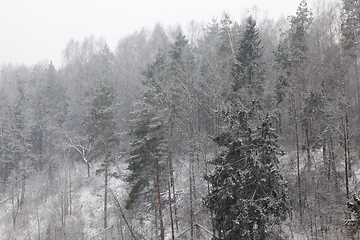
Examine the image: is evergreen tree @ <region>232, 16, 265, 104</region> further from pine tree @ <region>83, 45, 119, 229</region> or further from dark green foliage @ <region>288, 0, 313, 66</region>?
pine tree @ <region>83, 45, 119, 229</region>

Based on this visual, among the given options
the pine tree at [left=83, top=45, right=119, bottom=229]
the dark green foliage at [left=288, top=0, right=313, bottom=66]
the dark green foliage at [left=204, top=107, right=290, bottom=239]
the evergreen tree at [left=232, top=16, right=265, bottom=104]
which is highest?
the dark green foliage at [left=288, top=0, right=313, bottom=66]

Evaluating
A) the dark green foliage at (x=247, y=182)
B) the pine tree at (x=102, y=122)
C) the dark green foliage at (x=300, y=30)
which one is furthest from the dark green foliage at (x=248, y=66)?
the pine tree at (x=102, y=122)

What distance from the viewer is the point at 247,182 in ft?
29.8

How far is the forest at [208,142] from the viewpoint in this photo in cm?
940

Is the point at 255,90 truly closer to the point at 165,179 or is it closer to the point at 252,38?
the point at 252,38

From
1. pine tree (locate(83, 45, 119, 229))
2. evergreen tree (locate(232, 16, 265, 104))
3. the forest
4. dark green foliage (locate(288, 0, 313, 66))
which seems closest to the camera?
the forest

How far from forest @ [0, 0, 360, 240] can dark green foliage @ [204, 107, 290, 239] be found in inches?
2.0

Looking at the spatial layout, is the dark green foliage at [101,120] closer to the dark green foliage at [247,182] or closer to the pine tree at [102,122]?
the pine tree at [102,122]

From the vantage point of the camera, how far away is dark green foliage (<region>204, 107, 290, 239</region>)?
8.49 m

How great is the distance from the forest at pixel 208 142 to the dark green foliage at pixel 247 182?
0.05 m

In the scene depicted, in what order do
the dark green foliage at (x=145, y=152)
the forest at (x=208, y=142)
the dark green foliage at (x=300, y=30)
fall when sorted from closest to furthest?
the forest at (x=208, y=142), the dark green foliage at (x=145, y=152), the dark green foliage at (x=300, y=30)

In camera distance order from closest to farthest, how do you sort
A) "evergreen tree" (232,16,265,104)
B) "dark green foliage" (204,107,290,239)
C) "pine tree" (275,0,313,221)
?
"dark green foliage" (204,107,290,239) < "evergreen tree" (232,16,265,104) < "pine tree" (275,0,313,221)

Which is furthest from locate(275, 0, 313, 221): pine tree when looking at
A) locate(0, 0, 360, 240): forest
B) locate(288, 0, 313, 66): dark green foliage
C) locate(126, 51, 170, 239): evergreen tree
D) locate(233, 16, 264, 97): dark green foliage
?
locate(126, 51, 170, 239): evergreen tree

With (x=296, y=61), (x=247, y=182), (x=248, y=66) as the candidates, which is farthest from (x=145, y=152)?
(x=296, y=61)
